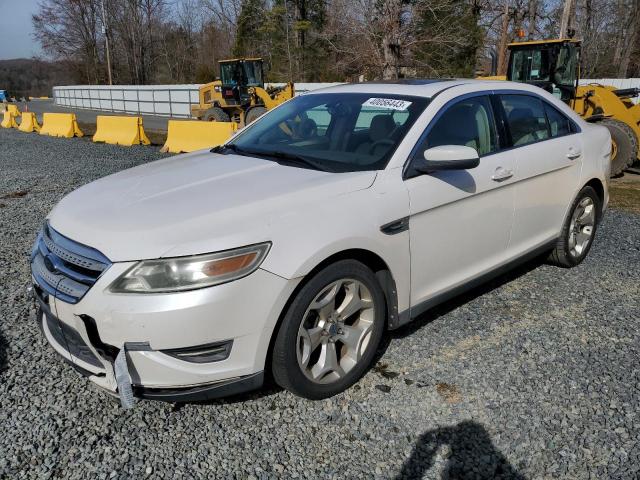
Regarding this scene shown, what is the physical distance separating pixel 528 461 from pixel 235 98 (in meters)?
18.5

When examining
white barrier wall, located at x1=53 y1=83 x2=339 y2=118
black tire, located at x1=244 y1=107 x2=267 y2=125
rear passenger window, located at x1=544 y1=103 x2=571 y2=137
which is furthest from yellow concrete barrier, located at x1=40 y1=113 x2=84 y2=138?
rear passenger window, located at x1=544 y1=103 x2=571 y2=137

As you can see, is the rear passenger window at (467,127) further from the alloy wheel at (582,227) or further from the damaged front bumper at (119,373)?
the damaged front bumper at (119,373)

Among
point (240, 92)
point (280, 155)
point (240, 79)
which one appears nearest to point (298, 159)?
point (280, 155)

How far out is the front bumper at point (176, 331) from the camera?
242 centimetres

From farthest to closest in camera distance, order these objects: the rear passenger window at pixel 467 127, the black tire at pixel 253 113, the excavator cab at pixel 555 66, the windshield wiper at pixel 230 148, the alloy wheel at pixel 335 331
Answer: the black tire at pixel 253 113 < the excavator cab at pixel 555 66 < the windshield wiper at pixel 230 148 < the rear passenger window at pixel 467 127 < the alloy wheel at pixel 335 331

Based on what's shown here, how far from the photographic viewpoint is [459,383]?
317cm

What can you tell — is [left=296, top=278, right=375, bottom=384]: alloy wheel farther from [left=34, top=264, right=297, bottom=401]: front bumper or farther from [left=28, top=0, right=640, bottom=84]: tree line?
[left=28, top=0, right=640, bottom=84]: tree line

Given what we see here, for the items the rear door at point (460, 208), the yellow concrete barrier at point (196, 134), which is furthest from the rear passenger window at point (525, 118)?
the yellow concrete barrier at point (196, 134)

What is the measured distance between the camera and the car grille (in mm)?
2543

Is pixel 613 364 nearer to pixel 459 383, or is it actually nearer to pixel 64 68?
pixel 459 383

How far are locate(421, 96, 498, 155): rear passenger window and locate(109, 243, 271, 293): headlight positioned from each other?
5.11 feet

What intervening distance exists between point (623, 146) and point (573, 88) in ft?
5.25

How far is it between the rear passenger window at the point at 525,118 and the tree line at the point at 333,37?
26.9ft

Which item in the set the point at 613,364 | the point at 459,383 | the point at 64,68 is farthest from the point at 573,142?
the point at 64,68
